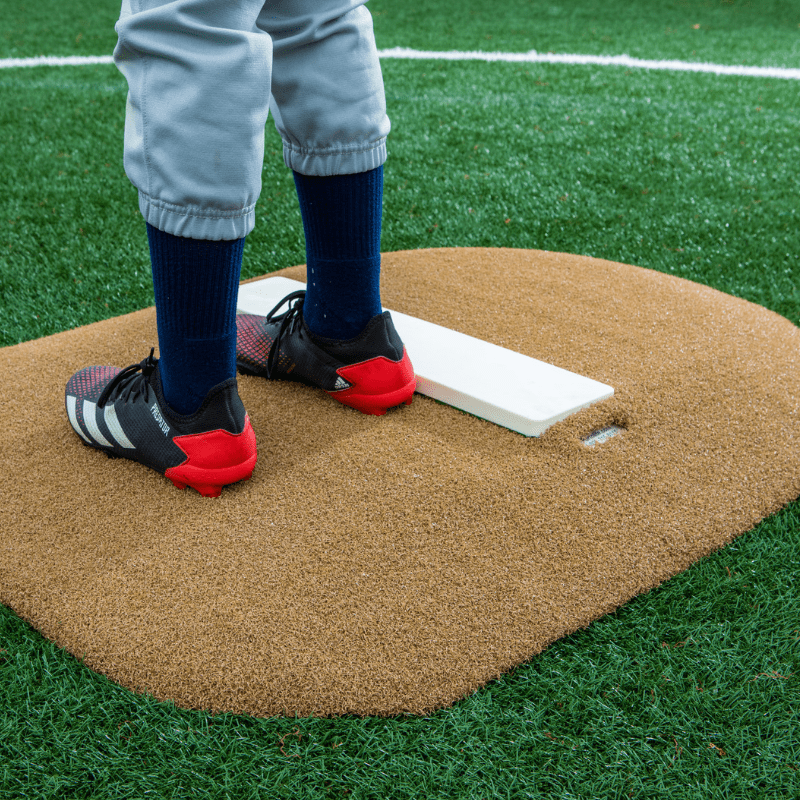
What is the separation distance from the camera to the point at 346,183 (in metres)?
1.30

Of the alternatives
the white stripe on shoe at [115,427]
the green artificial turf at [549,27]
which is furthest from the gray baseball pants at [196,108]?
the green artificial turf at [549,27]

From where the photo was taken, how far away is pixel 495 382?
57.7 inches

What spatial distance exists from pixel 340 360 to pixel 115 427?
15.6 inches

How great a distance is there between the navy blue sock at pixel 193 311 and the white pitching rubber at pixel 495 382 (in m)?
0.43

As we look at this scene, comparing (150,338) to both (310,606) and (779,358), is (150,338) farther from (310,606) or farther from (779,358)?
(779,358)

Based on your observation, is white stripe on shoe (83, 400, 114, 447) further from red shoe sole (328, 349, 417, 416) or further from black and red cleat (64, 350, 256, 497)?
red shoe sole (328, 349, 417, 416)

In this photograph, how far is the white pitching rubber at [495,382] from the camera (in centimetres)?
138

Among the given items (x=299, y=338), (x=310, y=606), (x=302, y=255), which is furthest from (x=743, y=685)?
(x=302, y=255)

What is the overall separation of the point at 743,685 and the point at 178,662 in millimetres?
678

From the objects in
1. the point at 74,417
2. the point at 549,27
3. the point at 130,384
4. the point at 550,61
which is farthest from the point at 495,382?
the point at 549,27

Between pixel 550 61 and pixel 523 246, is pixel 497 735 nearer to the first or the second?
pixel 523 246

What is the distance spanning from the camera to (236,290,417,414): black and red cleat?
139 centimetres

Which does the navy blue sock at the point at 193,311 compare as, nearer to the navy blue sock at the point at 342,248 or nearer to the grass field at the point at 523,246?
the navy blue sock at the point at 342,248

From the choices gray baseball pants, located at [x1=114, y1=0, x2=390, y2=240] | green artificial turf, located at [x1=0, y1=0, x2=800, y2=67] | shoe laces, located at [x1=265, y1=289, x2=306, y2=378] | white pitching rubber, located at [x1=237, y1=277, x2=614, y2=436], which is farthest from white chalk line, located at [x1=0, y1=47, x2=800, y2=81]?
gray baseball pants, located at [x1=114, y1=0, x2=390, y2=240]
